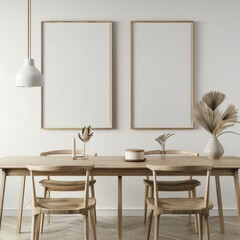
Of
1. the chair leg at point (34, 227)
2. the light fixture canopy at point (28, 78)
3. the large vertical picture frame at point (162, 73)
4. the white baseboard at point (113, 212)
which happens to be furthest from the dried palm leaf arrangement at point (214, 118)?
the chair leg at point (34, 227)

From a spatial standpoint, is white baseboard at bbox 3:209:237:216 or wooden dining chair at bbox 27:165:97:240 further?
white baseboard at bbox 3:209:237:216

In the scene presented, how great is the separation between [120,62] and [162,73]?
476mm

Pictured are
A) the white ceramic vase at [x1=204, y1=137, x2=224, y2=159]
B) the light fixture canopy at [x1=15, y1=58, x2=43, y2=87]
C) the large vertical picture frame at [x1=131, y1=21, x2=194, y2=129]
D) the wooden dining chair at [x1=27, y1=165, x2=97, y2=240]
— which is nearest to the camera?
the wooden dining chair at [x1=27, y1=165, x2=97, y2=240]

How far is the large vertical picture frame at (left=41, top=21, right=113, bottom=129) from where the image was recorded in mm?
4156

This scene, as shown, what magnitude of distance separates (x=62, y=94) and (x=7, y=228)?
4.88 ft

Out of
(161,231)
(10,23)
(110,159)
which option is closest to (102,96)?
(110,159)

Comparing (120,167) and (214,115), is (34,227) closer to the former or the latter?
(120,167)

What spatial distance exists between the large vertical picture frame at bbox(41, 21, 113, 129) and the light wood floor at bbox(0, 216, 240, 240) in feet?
3.32

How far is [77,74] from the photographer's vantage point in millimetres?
4156

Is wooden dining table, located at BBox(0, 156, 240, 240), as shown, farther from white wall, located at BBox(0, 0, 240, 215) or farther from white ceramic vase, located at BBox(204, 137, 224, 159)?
white wall, located at BBox(0, 0, 240, 215)

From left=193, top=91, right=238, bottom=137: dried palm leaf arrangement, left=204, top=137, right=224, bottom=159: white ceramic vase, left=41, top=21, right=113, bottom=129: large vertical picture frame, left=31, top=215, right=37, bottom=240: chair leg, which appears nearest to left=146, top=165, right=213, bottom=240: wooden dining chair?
left=204, top=137, right=224, bottom=159: white ceramic vase

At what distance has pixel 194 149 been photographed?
13.7 feet

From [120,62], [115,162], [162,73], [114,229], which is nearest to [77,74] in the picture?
[120,62]

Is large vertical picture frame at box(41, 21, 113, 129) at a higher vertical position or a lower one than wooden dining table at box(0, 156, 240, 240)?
higher
